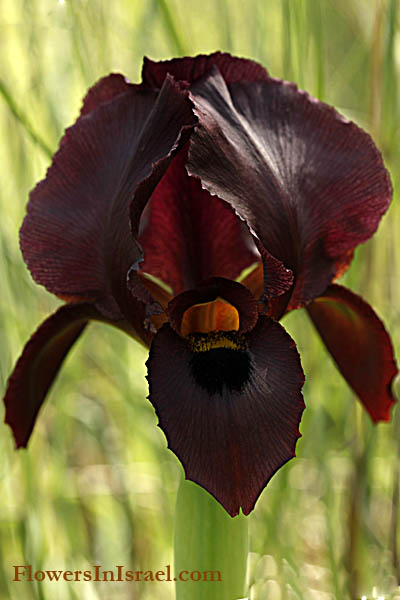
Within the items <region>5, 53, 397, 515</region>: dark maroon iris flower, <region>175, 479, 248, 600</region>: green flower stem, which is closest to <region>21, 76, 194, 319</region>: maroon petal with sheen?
<region>5, 53, 397, 515</region>: dark maroon iris flower

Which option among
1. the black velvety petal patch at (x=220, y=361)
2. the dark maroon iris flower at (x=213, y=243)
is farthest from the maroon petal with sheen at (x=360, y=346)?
the black velvety petal patch at (x=220, y=361)

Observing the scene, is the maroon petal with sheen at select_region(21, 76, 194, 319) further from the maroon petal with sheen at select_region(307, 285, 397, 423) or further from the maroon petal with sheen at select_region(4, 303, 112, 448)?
the maroon petal with sheen at select_region(307, 285, 397, 423)

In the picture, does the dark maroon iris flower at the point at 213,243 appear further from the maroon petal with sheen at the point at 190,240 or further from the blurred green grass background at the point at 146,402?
the blurred green grass background at the point at 146,402

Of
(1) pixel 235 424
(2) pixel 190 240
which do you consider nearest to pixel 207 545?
(1) pixel 235 424

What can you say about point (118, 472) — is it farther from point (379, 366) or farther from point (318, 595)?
point (379, 366)

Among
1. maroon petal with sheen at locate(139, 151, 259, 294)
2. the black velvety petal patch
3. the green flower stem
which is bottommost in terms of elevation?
the green flower stem

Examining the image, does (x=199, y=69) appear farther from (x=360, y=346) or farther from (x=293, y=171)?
(x=360, y=346)

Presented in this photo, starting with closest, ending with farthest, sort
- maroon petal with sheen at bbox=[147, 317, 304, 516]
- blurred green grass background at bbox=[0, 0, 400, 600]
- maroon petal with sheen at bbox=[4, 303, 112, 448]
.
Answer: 1. maroon petal with sheen at bbox=[147, 317, 304, 516]
2. maroon petal with sheen at bbox=[4, 303, 112, 448]
3. blurred green grass background at bbox=[0, 0, 400, 600]

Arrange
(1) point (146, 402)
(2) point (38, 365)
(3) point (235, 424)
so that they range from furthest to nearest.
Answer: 1. (1) point (146, 402)
2. (2) point (38, 365)
3. (3) point (235, 424)
